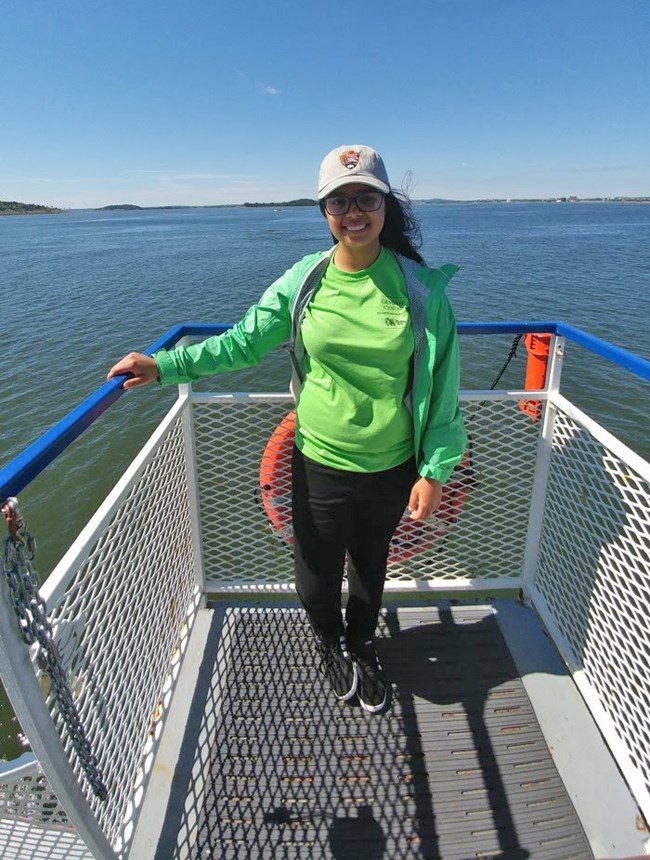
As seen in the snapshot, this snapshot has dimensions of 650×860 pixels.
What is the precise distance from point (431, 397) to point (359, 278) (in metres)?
0.41

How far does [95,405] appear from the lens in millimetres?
1364

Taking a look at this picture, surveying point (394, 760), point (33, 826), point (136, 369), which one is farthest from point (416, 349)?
point (33, 826)

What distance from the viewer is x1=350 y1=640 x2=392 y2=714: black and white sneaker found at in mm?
2055

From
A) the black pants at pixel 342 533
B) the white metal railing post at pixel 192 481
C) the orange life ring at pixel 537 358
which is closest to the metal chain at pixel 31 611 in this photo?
the black pants at pixel 342 533

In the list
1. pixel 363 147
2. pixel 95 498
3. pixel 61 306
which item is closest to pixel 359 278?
pixel 363 147

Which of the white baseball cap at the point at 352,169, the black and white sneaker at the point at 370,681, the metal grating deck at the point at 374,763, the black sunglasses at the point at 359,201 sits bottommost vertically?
the metal grating deck at the point at 374,763

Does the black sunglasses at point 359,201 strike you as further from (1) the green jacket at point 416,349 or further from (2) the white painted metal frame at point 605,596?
(2) the white painted metal frame at point 605,596

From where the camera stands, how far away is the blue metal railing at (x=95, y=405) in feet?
3.37

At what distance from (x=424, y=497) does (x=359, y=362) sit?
18.3 inches

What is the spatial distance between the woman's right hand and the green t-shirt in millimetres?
478

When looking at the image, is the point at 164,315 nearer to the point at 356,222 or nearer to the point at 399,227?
the point at 399,227

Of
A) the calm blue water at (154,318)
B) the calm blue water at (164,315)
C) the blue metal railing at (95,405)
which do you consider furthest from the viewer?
the calm blue water at (164,315)

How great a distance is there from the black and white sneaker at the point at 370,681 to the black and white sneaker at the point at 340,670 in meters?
0.03

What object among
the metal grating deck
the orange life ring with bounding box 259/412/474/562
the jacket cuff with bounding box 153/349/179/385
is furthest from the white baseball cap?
the metal grating deck
